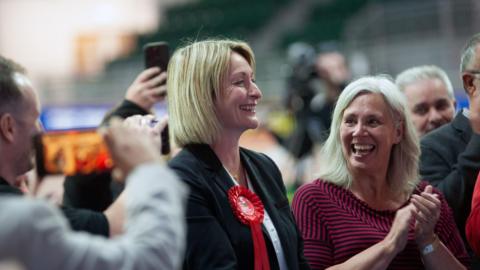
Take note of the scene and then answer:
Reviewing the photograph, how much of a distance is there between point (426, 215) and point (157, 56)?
3.64ft

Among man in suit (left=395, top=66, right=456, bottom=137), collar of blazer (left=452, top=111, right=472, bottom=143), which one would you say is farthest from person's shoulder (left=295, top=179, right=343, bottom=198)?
man in suit (left=395, top=66, right=456, bottom=137)

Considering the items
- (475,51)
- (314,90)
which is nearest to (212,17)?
(314,90)

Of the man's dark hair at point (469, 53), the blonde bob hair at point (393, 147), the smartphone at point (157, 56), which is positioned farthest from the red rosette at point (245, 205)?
the man's dark hair at point (469, 53)

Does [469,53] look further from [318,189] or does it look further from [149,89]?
[149,89]

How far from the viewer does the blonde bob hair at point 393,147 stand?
9.59 feet

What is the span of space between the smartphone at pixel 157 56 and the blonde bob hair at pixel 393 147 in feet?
2.17

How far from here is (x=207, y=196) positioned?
2.33 m

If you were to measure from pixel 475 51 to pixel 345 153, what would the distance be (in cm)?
60

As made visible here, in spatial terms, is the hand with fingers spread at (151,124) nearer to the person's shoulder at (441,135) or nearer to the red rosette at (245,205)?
the red rosette at (245,205)

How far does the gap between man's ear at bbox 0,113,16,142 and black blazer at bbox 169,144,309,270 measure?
0.66 m

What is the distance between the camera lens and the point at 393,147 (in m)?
3.01

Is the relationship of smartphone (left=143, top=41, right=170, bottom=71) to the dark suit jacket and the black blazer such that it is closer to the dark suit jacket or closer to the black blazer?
the black blazer

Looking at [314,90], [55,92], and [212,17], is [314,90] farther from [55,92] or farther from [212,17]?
[212,17]

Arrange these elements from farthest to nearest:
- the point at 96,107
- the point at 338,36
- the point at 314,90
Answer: the point at 338,36 → the point at 96,107 → the point at 314,90
